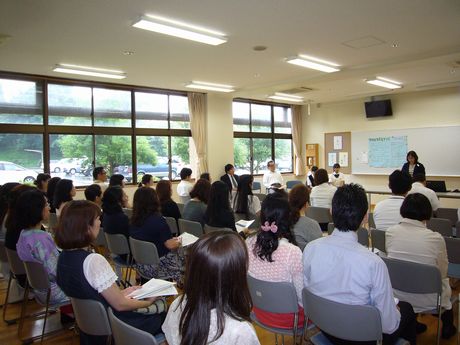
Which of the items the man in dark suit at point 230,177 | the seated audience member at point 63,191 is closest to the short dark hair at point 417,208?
the seated audience member at point 63,191

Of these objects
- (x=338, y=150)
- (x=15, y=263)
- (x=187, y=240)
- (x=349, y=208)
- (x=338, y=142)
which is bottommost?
(x=15, y=263)

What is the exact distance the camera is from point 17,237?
3.04 m

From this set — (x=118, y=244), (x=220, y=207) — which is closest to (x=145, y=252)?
(x=118, y=244)

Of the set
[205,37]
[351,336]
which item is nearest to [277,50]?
[205,37]

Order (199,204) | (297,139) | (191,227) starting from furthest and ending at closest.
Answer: (297,139) < (199,204) < (191,227)

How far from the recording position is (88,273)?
199 centimetres

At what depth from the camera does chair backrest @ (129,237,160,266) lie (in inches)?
124

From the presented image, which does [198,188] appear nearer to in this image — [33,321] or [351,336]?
[33,321]

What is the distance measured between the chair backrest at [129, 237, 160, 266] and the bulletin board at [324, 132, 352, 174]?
28.2 feet

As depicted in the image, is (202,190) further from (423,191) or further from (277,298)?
(423,191)

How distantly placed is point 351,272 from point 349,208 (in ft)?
1.16

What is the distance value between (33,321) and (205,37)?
3745 millimetres

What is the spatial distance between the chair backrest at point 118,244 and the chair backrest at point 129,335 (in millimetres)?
2124

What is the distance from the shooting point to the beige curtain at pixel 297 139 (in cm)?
1166
